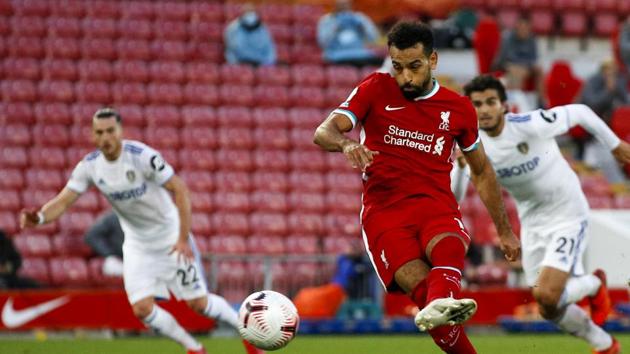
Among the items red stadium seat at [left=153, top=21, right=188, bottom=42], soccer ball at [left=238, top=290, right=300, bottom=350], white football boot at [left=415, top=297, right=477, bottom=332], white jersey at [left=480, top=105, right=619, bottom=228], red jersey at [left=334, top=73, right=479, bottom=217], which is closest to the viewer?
white football boot at [left=415, top=297, right=477, bottom=332]

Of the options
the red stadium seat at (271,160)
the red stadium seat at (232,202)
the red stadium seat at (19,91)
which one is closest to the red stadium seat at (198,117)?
the red stadium seat at (271,160)

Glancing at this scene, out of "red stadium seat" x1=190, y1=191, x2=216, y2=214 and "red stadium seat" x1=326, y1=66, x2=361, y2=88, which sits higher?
"red stadium seat" x1=326, y1=66, x2=361, y2=88

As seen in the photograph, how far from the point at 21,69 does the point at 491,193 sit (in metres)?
13.9

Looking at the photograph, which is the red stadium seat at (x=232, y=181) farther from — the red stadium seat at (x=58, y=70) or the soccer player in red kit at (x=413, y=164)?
the soccer player in red kit at (x=413, y=164)

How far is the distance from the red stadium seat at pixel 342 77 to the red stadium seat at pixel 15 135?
524 cm

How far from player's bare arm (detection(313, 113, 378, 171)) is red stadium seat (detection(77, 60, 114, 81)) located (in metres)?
13.7

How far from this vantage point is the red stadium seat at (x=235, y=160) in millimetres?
19969

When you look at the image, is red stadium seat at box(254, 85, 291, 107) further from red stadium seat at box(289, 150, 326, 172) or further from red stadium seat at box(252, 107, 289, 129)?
red stadium seat at box(289, 150, 326, 172)

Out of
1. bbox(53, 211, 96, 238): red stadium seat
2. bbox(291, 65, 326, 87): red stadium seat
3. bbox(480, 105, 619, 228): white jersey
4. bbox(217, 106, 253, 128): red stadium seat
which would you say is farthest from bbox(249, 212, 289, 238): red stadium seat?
bbox(480, 105, 619, 228): white jersey

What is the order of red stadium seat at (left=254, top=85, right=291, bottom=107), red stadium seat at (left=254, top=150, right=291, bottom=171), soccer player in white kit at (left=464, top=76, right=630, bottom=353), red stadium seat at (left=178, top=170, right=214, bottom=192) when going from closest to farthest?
1. soccer player in white kit at (left=464, top=76, right=630, bottom=353)
2. red stadium seat at (left=178, top=170, right=214, bottom=192)
3. red stadium seat at (left=254, top=150, right=291, bottom=171)
4. red stadium seat at (left=254, top=85, right=291, bottom=107)

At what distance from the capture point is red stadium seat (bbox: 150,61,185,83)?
829 inches

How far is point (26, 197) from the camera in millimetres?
18766

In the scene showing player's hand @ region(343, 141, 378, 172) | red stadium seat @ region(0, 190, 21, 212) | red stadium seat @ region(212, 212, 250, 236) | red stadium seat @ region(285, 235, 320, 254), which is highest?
player's hand @ region(343, 141, 378, 172)

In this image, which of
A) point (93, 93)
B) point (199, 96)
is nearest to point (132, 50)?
point (93, 93)
